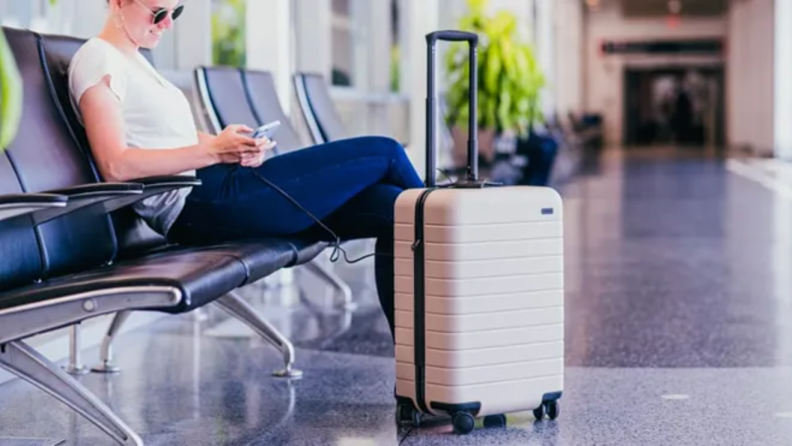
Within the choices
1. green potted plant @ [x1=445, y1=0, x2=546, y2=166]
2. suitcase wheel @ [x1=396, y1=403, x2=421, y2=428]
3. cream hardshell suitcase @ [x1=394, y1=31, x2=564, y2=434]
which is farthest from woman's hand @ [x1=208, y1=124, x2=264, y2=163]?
green potted plant @ [x1=445, y1=0, x2=546, y2=166]

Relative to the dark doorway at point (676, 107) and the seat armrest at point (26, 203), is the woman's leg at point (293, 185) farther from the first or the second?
Answer: the dark doorway at point (676, 107)

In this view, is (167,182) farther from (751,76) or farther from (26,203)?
(751,76)

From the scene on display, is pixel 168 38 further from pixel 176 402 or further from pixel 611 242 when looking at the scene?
pixel 611 242

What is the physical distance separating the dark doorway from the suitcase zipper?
117 feet

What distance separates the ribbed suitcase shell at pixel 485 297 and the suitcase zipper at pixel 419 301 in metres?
0.01

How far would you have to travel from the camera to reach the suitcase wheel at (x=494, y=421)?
288 cm

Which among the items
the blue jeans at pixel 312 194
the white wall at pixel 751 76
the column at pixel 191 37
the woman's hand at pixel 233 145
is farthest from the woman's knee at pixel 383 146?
the white wall at pixel 751 76

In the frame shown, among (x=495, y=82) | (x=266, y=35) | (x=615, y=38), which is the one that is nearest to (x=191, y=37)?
(x=266, y=35)

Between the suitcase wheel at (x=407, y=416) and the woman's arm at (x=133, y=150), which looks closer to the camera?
the woman's arm at (x=133, y=150)

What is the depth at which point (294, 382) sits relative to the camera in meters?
3.53

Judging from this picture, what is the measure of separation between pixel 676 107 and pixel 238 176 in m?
37.4

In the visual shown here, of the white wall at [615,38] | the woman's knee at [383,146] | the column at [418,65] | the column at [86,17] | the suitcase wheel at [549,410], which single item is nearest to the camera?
the suitcase wheel at [549,410]

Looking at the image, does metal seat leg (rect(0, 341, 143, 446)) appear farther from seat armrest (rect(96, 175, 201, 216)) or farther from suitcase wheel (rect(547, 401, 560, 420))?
suitcase wheel (rect(547, 401, 560, 420))

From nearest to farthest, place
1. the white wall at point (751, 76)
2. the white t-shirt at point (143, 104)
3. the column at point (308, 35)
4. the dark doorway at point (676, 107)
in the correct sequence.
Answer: the white t-shirt at point (143, 104) < the column at point (308, 35) < the white wall at point (751, 76) < the dark doorway at point (676, 107)
